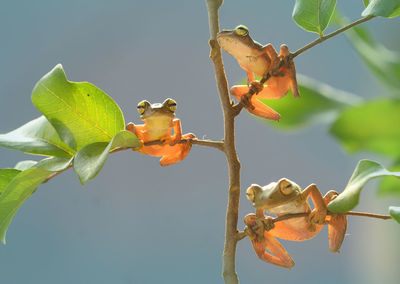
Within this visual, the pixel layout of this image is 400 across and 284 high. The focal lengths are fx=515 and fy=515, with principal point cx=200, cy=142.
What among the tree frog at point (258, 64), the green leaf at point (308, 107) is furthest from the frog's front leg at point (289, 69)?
the green leaf at point (308, 107)

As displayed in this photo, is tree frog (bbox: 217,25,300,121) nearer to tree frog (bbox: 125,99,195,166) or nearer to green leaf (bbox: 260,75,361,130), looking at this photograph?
tree frog (bbox: 125,99,195,166)

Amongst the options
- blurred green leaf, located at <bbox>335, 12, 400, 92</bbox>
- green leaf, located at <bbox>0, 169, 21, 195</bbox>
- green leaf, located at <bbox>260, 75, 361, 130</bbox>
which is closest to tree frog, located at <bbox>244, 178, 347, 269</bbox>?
green leaf, located at <bbox>0, 169, 21, 195</bbox>

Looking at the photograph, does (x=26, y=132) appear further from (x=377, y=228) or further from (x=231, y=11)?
(x=377, y=228)

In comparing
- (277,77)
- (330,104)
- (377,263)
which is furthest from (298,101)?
(377,263)

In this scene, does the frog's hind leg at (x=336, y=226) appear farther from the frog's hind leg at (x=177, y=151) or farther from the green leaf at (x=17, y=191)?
the green leaf at (x=17, y=191)

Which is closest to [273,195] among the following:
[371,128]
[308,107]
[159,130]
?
[159,130]

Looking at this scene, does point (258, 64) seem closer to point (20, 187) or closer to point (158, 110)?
point (158, 110)
